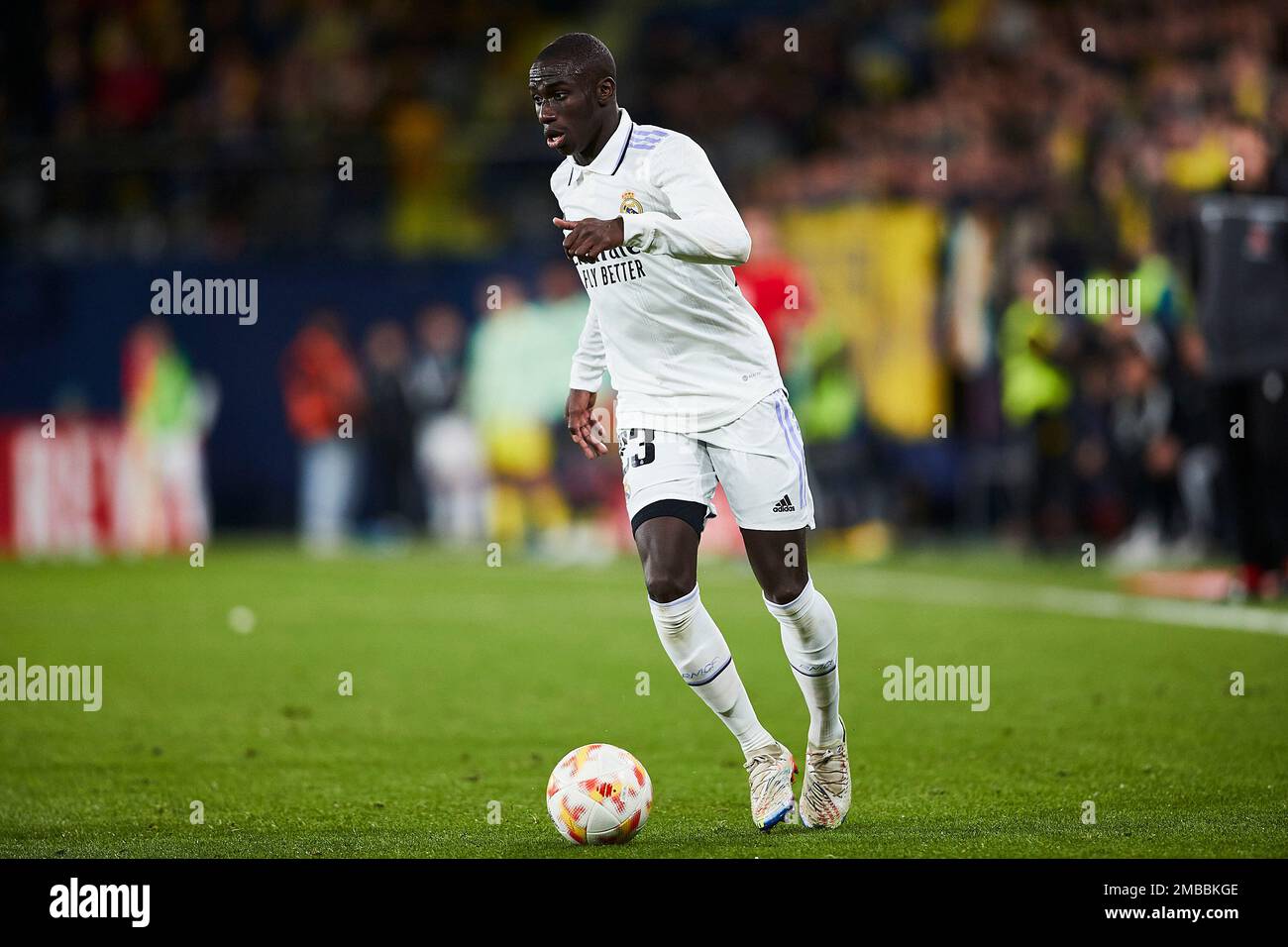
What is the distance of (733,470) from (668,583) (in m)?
0.49

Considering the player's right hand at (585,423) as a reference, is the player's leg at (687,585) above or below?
below

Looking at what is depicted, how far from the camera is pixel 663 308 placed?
21.8ft

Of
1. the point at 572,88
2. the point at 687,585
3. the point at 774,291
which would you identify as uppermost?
the point at 774,291

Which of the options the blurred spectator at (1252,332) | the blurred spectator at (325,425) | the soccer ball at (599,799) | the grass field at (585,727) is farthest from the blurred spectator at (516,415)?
the soccer ball at (599,799)

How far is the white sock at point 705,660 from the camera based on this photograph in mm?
Result: 6430

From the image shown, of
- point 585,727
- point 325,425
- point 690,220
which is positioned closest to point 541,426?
point 325,425

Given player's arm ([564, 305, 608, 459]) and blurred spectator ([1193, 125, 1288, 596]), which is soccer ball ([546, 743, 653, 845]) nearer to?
player's arm ([564, 305, 608, 459])

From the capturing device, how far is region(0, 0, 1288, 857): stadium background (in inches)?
306

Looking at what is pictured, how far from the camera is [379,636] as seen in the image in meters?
12.7

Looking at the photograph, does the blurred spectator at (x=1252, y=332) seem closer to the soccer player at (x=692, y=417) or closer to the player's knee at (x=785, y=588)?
the soccer player at (x=692, y=417)

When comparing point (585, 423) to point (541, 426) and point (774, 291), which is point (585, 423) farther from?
point (541, 426)

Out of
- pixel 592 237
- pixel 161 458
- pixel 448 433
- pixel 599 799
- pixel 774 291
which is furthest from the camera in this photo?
pixel 448 433
